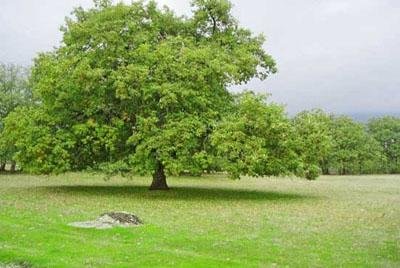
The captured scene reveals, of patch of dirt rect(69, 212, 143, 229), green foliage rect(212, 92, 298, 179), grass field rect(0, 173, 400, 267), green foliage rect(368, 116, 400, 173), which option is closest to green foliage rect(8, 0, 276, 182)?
green foliage rect(212, 92, 298, 179)

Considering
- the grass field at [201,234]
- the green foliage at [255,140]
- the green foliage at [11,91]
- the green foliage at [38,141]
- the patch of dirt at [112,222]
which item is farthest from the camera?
the green foliage at [11,91]

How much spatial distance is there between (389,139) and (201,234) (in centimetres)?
11599

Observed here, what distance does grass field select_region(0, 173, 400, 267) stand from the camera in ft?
58.8

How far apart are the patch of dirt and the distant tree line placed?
14.2 metres

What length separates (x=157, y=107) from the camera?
4369 cm

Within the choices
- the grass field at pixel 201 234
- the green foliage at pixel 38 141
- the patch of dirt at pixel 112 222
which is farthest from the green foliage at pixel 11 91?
the patch of dirt at pixel 112 222

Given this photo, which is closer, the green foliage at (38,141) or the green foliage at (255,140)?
the green foliage at (255,140)

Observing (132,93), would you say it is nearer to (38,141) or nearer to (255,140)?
(38,141)

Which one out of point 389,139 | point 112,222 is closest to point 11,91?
point 112,222

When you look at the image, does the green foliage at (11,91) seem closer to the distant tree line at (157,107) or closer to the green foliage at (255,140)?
the distant tree line at (157,107)

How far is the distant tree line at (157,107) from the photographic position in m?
41.0

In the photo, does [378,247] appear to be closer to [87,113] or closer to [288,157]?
[288,157]

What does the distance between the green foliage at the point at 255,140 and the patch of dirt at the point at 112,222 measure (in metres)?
15.5

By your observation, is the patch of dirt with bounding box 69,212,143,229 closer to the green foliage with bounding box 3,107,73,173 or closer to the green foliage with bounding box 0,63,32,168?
the green foliage with bounding box 3,107,73,173
